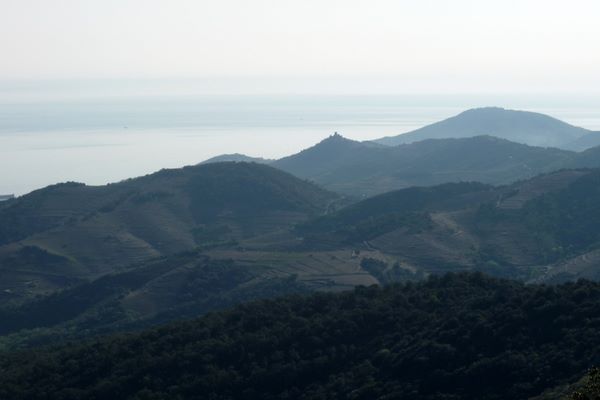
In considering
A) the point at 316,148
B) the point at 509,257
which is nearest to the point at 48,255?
the point at 509,257

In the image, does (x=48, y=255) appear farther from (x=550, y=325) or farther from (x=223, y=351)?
Result: (x=550, y=325)

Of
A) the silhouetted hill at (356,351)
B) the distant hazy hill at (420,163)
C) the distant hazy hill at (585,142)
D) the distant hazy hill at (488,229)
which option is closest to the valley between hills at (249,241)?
the distant hazy hill at (488,229)

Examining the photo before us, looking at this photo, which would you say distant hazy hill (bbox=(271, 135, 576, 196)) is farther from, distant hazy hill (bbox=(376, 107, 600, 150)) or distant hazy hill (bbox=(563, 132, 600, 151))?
distant hazy hill (bbox=(376, 107, 600, 150))

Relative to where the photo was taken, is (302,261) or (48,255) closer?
(302,261)

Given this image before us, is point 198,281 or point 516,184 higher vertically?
point 516,184

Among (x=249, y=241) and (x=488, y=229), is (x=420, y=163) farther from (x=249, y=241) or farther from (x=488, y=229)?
(x=488, y=229)

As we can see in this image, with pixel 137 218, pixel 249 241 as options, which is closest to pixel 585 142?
pixel 137 218
